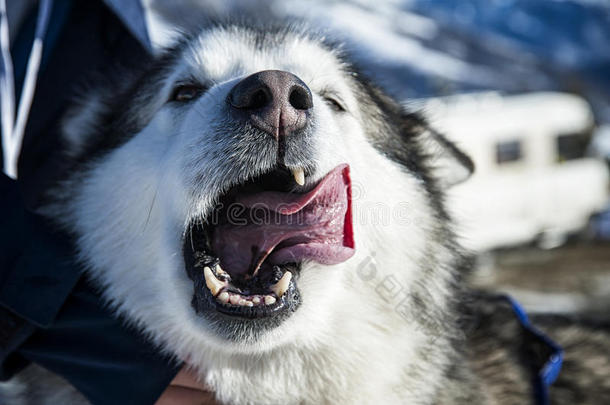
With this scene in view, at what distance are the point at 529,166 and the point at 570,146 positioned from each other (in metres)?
2.11

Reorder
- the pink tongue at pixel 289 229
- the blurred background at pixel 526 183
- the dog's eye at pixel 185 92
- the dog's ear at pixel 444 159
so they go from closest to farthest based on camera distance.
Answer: the pink tongue at pixel 289 229
the dog's eye at pixel 185 92
the dog's ear at pixel 444 159
the blurred background at pixel 526 183

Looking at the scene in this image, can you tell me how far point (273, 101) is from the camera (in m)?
1.65

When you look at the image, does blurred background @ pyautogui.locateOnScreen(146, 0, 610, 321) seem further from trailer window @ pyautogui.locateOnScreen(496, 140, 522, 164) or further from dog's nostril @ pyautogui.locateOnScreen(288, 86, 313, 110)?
dog's nostril @ pyautogui.locateOnScreen(288, 86, 313, 110)

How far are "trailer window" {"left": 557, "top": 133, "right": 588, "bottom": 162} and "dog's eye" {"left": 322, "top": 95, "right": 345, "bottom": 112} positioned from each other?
72.4 ft

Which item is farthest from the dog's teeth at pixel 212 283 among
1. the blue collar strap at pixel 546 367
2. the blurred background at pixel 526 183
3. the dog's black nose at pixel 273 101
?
the blue collar strap at pixel 546 367

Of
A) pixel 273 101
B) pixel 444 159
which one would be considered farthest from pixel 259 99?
pixel 444 159

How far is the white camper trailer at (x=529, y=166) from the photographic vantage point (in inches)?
763

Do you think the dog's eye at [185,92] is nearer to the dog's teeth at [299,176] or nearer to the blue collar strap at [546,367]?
the dog's teeth at [299,176]

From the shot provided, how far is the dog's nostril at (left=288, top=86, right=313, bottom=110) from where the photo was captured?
1.67m

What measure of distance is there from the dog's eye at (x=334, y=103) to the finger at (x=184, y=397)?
103 centimetres

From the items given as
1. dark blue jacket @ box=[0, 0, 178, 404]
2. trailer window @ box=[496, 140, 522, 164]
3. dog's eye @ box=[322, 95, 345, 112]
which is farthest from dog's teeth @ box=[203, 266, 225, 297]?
trailer window @ box=[496, 140, 522, 164]

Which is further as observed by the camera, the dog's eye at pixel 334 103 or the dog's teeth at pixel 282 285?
the dog's eye at pixel 334 103

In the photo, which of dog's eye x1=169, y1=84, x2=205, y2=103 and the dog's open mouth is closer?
the dog's open mouth

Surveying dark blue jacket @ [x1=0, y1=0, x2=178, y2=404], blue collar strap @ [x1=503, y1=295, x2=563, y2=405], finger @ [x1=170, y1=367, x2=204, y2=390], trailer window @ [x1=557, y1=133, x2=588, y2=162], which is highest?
dark blue jacket @ [x1=0, y1=0, x2=178, y2=404]
